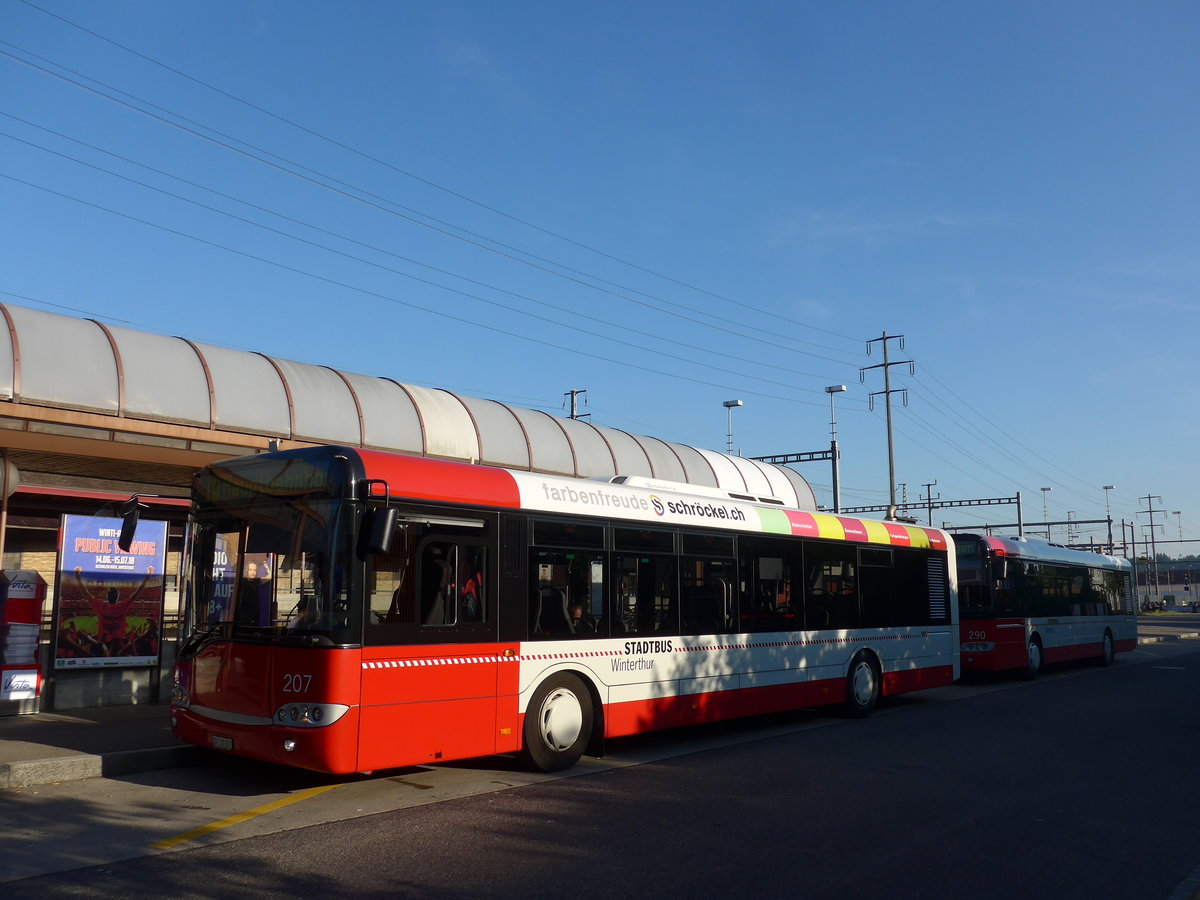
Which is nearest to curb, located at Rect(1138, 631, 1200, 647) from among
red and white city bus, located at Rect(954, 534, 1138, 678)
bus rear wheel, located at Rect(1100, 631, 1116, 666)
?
bus rear wheel, located at Rect(1100, 631, 1116, 666)

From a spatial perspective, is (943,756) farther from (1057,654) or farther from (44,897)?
(1057,654)

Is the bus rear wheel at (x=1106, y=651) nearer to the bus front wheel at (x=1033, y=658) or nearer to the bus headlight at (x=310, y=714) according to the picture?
the bus front wheel at (x=1033, y=658)

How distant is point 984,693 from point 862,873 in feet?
44.6

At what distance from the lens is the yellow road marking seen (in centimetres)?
694

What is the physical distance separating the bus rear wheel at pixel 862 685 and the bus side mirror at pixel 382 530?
8818 mm

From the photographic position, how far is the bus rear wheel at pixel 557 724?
31.6ft

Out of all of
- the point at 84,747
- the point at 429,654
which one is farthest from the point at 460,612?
the point at 84,747

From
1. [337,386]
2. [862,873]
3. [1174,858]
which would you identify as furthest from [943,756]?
[337,386]

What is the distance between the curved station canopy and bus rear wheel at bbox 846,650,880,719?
304 cm

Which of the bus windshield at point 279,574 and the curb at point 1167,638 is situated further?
the curb at point 1167,638

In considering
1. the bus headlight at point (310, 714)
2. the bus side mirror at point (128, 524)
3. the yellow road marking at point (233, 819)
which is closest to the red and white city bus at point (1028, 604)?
the yellow road marking at point (233, 819)

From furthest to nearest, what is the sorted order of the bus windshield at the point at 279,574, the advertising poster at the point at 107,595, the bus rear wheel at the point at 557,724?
the advertising poster at the point at 107,595 < the bus rear wheel at the point at 557,724 < the bus windshield at the point at 279,574

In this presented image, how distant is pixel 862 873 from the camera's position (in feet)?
20.5

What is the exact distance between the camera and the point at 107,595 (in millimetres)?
13500
